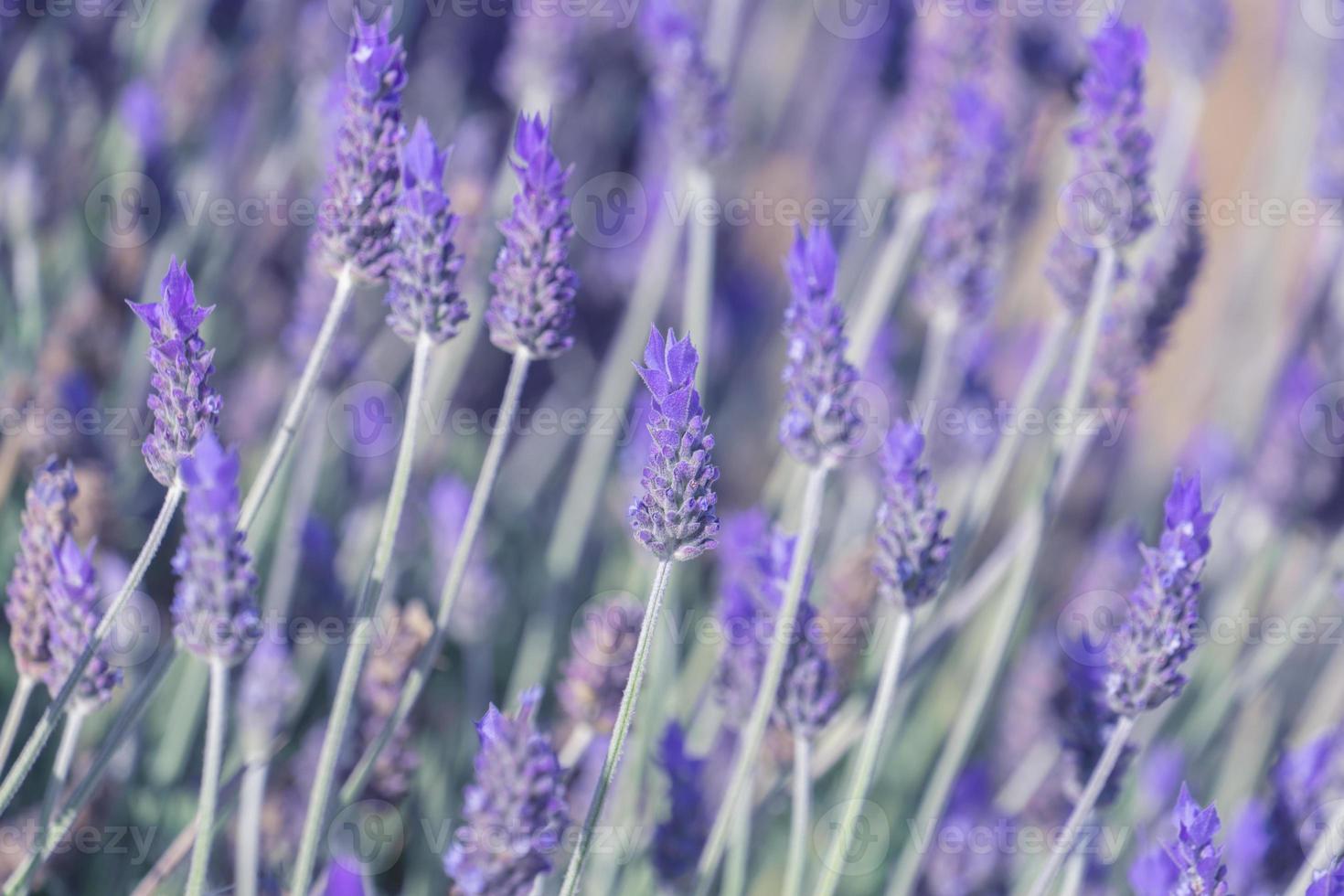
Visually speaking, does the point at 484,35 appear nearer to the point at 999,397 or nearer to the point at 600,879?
the point at 999,397

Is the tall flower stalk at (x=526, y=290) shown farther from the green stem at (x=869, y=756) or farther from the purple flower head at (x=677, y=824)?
the green stem at (x=869, y=756)

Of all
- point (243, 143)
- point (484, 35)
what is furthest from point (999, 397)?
point (243, 143)

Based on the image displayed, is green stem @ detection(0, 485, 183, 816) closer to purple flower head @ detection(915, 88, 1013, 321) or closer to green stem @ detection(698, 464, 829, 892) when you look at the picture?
green stem @ detection(698, 464, 829, 892)

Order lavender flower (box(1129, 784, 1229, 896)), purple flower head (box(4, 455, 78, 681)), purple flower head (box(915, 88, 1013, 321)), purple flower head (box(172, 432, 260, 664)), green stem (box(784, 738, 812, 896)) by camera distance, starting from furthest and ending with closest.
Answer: purple flower head (box(915, 88, 1013, 321))
green stem (box(784, 738, 812, 896))
purple flower head (box(4, 455, 78, 681))
lavender flower (box(1129, 784, 1229, 896))
purple flower head (box(172, 432, 260, 664))

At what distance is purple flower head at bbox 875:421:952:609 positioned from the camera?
163 centimetres

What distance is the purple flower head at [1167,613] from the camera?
1.58m

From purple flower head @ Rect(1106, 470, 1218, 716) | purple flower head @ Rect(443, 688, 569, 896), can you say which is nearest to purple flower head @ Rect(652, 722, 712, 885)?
purple flower head @ Rect(443, 688, 569, 896)

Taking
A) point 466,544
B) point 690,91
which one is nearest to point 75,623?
point 466,544

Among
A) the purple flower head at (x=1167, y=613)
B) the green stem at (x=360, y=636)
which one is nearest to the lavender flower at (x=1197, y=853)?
the purple flower head at (x=1167, y=613)

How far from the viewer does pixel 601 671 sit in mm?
1887

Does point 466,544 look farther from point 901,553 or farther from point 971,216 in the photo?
point 971,216

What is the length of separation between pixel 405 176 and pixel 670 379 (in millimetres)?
486

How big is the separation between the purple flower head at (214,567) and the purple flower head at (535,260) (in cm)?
43

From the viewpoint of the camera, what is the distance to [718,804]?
98.8 inches
